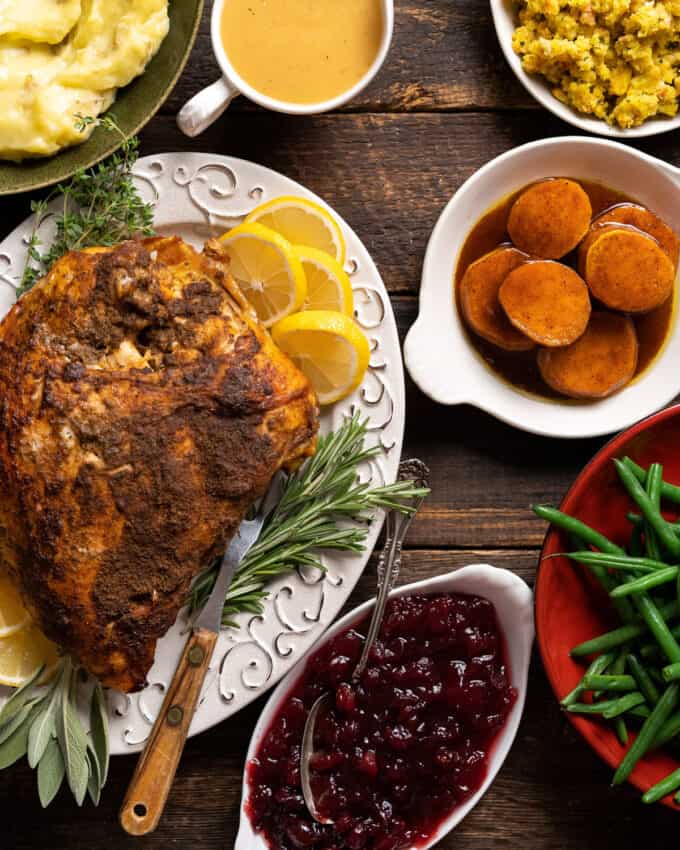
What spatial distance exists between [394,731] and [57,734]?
0.96 m

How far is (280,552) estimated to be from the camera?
2.54 m

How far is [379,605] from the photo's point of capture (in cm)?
255

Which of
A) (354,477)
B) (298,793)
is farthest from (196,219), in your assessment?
(298,793)

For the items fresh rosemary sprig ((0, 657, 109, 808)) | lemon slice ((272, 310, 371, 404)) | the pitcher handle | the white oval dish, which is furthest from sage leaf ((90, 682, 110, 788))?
the pitcher handle

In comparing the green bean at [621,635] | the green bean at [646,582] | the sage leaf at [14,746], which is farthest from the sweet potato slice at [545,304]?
the sage leaf at [14,746]

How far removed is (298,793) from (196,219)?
5.72ft

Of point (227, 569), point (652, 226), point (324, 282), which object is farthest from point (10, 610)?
point (652, 226)

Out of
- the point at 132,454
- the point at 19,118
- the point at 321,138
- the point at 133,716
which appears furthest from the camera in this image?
the point at 321,138

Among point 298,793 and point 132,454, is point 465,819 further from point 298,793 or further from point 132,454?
point 132,454

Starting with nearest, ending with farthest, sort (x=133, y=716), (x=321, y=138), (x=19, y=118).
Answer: (x=19, y=118)
(x=133, y=716)
(x=321, y=138)

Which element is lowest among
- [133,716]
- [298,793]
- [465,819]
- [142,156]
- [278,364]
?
[465,819]

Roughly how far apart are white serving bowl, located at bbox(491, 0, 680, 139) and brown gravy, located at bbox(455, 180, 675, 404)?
17 cm

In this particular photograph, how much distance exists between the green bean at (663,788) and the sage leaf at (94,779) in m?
1.50

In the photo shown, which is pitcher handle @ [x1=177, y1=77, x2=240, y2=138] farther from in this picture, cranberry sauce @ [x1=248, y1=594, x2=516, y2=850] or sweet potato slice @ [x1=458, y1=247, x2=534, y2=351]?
cranberry sauce @ [x1=248, y1=594, x2=516, y2=850]
